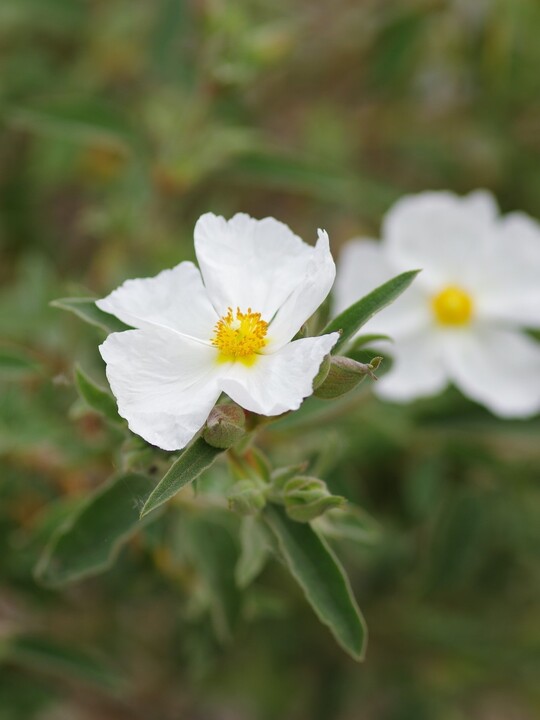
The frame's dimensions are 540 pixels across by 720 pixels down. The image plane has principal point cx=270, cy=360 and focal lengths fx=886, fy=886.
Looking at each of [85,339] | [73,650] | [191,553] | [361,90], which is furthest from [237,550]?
[361,90]

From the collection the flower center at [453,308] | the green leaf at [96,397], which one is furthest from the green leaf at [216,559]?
the flower center at [453,308]

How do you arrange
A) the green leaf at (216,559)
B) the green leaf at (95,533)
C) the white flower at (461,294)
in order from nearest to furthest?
the green leaf at (95,533) < the green leaf at (216,559) < the white flower at (461,294)

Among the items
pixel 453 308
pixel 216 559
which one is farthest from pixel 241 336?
pixel 453 308

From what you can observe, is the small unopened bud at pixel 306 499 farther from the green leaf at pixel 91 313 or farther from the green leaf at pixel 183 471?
the green leaf at pixel 91 313

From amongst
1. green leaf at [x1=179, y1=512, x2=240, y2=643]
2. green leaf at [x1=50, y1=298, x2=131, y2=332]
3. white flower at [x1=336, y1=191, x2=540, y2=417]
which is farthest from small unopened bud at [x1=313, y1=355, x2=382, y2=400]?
white flower at [x1=336, y1=191, x2=540, y2=417]

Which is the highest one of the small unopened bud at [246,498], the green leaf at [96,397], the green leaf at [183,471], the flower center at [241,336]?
the flower center at [241,336]

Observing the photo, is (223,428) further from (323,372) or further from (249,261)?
(249,261)

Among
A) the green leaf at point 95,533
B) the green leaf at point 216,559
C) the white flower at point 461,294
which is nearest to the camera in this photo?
the green leaf at point 95,533

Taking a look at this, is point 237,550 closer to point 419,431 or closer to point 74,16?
point 419,431

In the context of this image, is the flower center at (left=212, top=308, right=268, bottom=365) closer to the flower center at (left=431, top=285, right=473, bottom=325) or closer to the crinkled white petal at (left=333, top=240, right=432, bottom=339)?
the crinkled white petal at (left=333, top=240, right=432, bottom=339)
